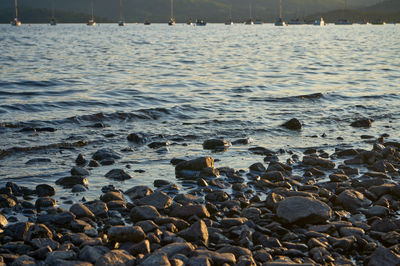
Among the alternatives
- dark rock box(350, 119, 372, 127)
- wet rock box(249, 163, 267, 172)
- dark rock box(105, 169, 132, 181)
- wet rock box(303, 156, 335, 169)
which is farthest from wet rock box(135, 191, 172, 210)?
dark rock box(350, 119, 372, 127)

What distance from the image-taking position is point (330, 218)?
29.1 feet

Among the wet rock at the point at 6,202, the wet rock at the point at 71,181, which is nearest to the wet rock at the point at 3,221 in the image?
the wet rock at the point at 6,202

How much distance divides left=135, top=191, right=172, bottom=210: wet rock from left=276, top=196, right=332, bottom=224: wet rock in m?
2.11

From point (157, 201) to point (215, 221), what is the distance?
127 cm

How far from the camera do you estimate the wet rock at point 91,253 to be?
6.88 meters

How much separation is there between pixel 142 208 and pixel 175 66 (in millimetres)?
32320

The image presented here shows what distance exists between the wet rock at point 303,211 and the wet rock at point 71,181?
450 cm

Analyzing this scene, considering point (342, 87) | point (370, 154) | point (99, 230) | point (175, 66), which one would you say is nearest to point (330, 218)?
point (99, 230)

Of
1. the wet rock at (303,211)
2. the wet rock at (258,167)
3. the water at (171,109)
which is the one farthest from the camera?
the water at (171,109)

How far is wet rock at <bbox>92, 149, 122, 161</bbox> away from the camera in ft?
43.0

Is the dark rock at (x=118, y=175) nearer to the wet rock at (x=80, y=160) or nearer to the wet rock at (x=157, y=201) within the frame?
the wet rock at (x=80, y=160)

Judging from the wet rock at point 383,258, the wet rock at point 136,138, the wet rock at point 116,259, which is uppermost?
the wet rock at point 136,138

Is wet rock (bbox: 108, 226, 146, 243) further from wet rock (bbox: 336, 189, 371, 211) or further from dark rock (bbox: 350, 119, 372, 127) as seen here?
dark rock (bbox: 350, 119, 372, 127)

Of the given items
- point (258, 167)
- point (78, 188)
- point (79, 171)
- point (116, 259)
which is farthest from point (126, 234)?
point (258, 167)
